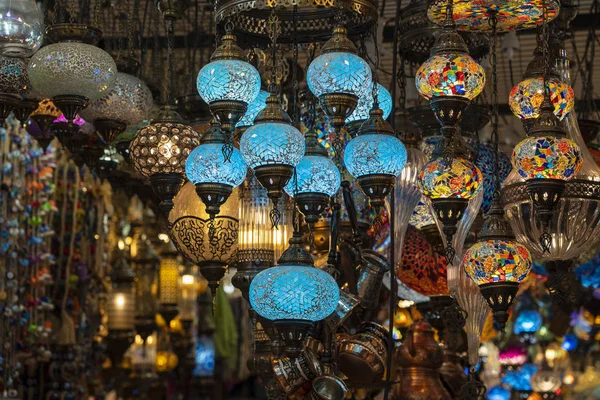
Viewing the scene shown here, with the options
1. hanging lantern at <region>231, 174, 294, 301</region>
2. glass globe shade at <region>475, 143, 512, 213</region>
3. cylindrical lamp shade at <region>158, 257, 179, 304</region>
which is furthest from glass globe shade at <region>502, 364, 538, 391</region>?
hanging lantern at <region>231, 174, 294, 301</region>

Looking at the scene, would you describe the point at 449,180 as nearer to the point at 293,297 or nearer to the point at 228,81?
the point at 293,297

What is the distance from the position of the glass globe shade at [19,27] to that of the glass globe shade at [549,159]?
1413mm

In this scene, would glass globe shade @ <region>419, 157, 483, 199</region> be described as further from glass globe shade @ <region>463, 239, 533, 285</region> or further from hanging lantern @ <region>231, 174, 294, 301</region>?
hanging lantern @ <region>231, 174, 294, 301</region>

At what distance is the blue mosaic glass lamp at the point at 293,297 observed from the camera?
354 cm

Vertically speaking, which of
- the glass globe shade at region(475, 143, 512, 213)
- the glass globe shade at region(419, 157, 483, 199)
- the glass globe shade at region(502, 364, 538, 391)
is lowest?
the glass globe shade at region(502, 364, 538, 391)

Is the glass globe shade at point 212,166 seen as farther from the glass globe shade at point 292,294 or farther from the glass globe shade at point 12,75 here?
the glass globe shade at point 12,75

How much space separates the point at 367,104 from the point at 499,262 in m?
0.62

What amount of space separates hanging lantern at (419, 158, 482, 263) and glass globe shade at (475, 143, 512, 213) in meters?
0.79

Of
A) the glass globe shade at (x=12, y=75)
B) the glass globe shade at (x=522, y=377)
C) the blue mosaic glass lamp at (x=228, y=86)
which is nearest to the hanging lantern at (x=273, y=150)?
the blue mosaic glass lamp at (x=228, y=86)

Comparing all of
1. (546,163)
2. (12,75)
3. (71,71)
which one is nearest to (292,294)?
(546,163)

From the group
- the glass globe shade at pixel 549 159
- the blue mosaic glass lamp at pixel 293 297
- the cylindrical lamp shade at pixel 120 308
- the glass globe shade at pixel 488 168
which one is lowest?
the cylindrical lamp shade at pixel 120 308

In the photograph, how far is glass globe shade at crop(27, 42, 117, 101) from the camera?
3863mm

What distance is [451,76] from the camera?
11.6 feet

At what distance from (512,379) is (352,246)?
4286 millimetres
